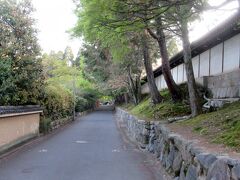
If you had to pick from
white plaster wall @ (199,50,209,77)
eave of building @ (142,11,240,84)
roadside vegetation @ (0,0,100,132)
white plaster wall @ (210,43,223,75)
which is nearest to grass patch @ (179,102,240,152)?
eave of building @ (142,11,240,84)

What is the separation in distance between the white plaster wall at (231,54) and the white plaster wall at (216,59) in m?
0.56

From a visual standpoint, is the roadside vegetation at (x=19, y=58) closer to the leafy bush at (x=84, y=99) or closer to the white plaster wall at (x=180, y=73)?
the white plaster wall at (x=180, y=73)

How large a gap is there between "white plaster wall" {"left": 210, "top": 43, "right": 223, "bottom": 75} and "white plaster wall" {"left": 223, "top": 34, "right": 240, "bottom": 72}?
557 millimetres

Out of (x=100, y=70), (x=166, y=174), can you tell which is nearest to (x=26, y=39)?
(x=166, y=174)

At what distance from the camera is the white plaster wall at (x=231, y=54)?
14016mm

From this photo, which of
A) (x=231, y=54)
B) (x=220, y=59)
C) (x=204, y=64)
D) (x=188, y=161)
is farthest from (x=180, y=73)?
(x=188, y=161)

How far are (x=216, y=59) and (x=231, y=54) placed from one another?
190 centimetres

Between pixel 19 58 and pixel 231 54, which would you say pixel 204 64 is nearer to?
pixel 231 54

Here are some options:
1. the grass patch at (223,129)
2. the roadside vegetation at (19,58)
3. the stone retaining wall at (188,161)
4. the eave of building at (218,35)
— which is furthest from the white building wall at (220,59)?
the roadside vegetation at (19,58)

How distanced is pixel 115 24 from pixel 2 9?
11.4 metres

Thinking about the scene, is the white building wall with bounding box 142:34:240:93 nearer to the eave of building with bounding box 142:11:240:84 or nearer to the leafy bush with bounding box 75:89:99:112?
A: the eave of building with bounding box 142:11:240:84

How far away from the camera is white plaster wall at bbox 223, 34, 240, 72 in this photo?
1402 centimetres

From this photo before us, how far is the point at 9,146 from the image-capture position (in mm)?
16109

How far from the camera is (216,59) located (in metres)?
16.5
